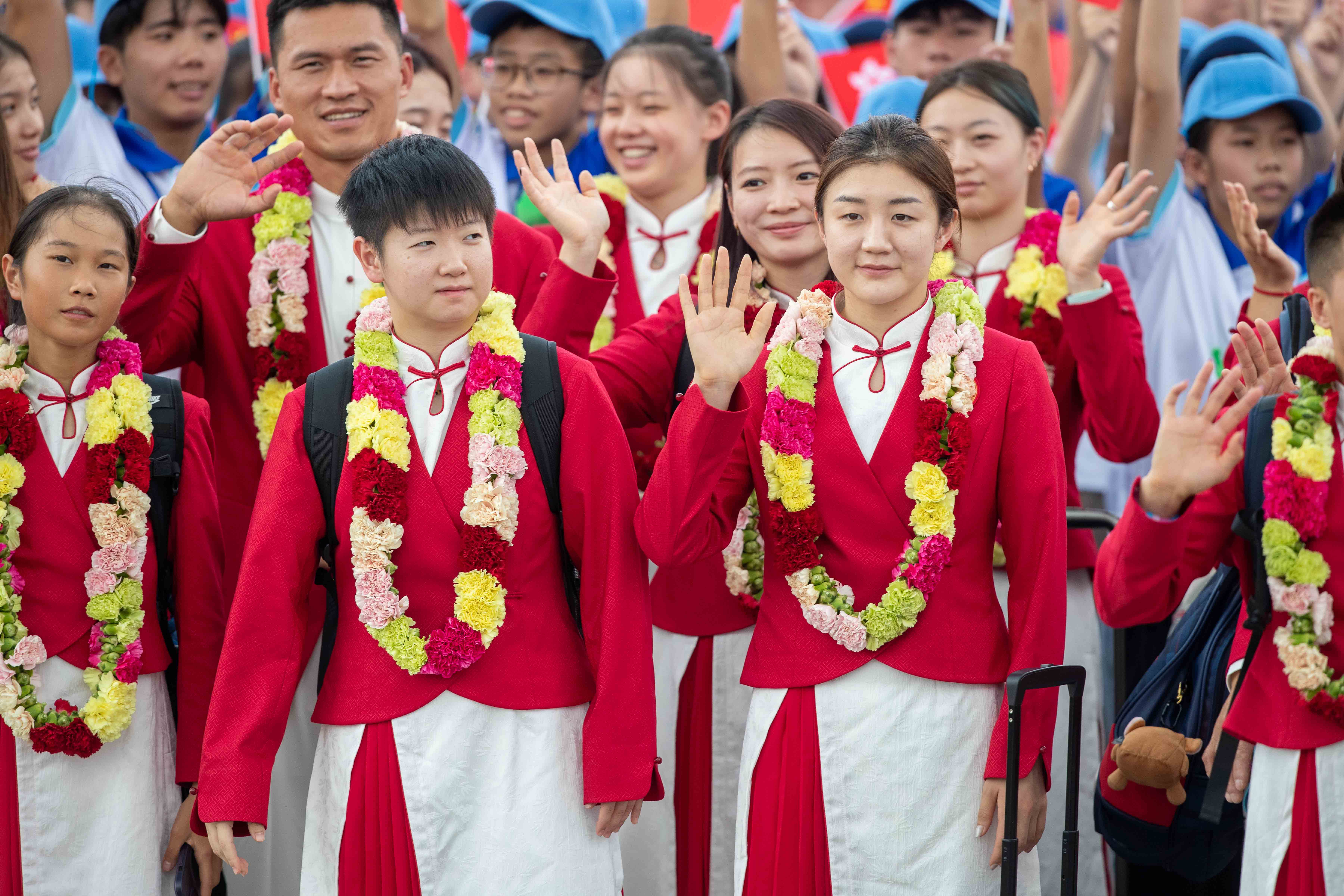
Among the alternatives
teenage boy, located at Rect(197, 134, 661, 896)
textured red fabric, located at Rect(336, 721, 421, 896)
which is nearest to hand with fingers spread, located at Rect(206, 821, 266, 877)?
teenage boy, located at Rect(197, 134, 661, 896)

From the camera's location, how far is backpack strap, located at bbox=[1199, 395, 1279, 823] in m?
3.15

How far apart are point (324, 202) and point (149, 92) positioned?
6.88ft

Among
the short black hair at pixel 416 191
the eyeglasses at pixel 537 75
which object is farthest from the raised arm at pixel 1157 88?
the short black hair at pixel 416 191

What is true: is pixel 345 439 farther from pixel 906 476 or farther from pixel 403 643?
pixel 906 476

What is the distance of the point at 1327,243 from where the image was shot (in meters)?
3.24

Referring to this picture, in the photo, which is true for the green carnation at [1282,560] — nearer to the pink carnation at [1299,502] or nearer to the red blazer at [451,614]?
the pink carnation at [1299,502]

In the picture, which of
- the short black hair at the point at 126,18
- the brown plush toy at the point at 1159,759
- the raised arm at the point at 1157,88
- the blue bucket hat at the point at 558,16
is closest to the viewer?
the brown plush toy at the point at 1159,759

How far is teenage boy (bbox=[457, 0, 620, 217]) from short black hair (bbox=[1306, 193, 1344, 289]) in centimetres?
329

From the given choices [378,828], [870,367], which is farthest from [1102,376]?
[378,828]

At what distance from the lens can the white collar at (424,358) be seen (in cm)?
331

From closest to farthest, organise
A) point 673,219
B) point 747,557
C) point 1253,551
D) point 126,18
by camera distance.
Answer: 1. point 1253,551
2. point 747,557
3. point 673,219
4. point 126,18

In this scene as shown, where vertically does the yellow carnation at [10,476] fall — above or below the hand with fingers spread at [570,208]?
below

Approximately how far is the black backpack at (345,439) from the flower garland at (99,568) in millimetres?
480

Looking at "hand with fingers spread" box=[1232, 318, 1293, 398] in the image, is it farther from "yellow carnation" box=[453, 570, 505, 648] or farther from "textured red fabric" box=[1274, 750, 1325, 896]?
"yellow carnation" box=[453, 570, 505, 648]
